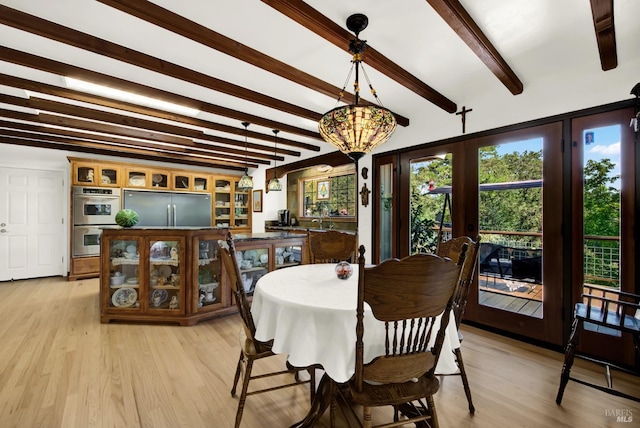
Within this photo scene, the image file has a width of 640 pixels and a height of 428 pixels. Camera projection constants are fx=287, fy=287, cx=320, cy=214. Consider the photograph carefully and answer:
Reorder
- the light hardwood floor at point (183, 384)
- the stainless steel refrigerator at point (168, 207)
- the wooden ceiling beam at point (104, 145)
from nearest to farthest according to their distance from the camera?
the light hardwood floor at point (183, 384)
the wooden ceiling beam at point (104, 145)
the stainless steel refrigerator at point (168, 207)

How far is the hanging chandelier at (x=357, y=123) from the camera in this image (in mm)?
1698

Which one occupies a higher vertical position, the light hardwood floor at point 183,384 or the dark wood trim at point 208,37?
the dark wood trim at point 208,37

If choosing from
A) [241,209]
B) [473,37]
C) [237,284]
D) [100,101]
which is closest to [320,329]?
[237,284]

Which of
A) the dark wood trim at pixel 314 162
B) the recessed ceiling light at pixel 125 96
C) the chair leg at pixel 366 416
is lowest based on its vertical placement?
the chair leg at pixel 366 416

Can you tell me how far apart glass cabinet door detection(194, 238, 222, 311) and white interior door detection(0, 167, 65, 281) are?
13.2 feet

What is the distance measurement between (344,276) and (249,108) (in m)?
2.47

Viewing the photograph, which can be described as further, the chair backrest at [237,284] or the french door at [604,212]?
the french door at [604,212]

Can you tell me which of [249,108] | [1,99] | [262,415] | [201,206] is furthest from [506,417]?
[201,206]

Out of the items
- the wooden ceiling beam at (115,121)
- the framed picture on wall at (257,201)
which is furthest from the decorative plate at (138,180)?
→ the framed picture on wall at (257,201)

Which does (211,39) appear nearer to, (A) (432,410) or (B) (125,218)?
(B) (125,218)

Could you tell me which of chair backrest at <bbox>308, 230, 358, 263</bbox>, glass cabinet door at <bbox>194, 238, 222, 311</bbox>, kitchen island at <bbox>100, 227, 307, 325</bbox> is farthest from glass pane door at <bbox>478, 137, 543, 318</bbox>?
glass cabinet door at <bbox>194, 238, 222, 311</bbox>

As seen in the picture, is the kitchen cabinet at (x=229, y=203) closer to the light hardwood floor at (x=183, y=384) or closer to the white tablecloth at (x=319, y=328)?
the light hardwood floor at (x=183, y=384)

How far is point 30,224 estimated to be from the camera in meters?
5.11

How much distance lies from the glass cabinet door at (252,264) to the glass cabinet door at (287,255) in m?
0.16
